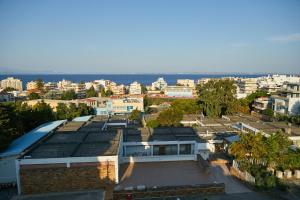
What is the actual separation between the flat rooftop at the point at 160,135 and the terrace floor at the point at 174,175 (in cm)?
→ 206

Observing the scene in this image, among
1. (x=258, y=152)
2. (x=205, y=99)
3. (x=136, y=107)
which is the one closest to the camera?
(x=258, y=152)

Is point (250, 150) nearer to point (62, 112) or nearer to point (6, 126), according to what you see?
point (6, 126)

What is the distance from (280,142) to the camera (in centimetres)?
1603

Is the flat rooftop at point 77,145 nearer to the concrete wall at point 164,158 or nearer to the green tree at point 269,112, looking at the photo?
the concrete wall at point 164,158

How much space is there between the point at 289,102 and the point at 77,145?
114ft

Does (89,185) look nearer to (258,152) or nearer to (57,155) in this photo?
(57,155)

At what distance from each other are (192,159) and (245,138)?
4.16 metres

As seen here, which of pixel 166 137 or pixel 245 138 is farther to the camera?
pixel 166 137

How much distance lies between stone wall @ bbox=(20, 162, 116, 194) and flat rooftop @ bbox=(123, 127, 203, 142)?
592 centimetres

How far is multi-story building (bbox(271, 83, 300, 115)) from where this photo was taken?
38219mm

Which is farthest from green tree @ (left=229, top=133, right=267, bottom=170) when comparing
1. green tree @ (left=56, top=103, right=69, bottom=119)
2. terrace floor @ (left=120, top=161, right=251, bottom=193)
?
green tree @ (left=56, top=103, right=69, bottom=119)

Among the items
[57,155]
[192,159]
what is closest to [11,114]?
[57,155]

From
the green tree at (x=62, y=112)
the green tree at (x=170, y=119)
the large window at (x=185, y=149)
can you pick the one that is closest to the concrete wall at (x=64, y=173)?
the large window at (x=185, y=149)

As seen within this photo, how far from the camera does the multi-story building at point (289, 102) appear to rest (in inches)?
1505
